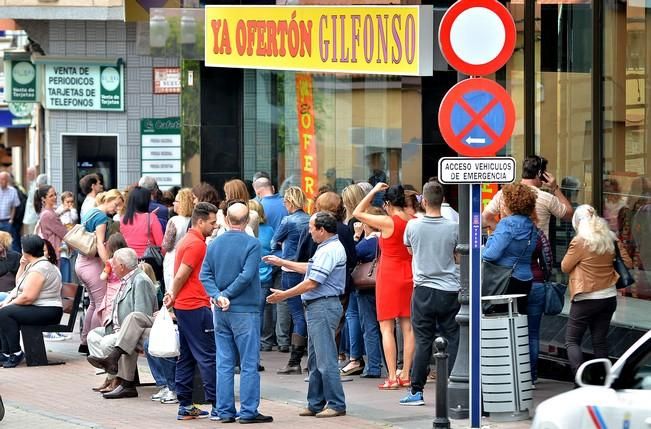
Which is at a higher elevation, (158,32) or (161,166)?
(158,32)

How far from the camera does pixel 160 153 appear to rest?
2525 cm

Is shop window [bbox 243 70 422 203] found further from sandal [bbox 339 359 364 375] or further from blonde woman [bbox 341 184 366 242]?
sandal [bbox 339 359 364 375]

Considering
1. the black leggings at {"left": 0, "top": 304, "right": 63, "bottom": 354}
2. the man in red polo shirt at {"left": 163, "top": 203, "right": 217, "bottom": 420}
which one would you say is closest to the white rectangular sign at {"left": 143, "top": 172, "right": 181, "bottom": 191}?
the black leggings at {"left": 0, "top": 304, "right": 63, "bottom": 354}

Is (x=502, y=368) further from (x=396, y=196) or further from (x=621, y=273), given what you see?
(x=396, y=196)

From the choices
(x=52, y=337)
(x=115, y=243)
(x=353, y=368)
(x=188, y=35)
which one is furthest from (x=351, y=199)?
(x=188, y=35)

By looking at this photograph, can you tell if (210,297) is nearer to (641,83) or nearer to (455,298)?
(455,298)

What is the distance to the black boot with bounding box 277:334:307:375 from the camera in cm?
1428

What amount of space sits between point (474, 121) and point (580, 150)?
4.53 m

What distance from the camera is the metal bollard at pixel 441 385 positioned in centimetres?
1029

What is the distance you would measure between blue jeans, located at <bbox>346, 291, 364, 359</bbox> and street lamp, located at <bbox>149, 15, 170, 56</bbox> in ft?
20.6

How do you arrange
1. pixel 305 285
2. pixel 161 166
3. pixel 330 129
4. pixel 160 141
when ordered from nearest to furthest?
1. pixel 305 285
2. pixel 330 129
3. pixel 161 166
4. pixel 160 141

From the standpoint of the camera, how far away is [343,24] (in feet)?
52.4

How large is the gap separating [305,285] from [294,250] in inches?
110

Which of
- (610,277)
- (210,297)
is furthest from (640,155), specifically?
(210,297)
